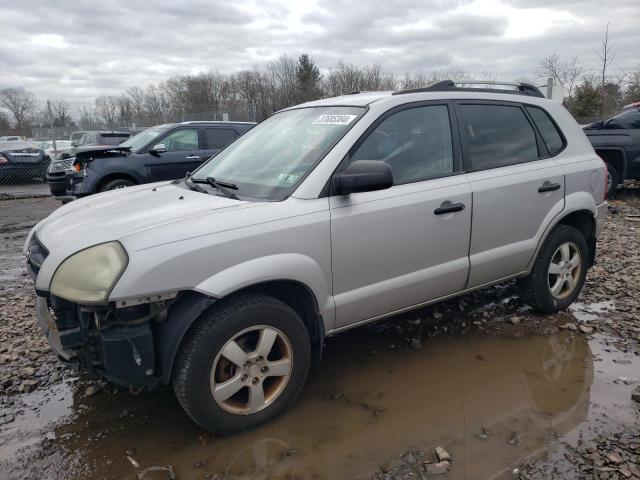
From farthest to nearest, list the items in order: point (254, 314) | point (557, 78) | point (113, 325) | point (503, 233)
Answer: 1. point (557, 78)
2. point (503, 233)
3. point (254, 314)
4. point (113, 325)

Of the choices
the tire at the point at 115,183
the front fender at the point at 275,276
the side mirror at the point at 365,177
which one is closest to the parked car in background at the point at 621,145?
the side mirror at the point at 365,177

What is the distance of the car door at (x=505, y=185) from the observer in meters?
3.51

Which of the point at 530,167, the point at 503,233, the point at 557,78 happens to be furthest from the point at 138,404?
the point at 557,78

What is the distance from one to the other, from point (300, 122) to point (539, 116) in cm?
200

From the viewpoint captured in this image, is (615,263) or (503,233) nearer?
(503,233)

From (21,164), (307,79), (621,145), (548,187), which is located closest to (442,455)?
(548,187)

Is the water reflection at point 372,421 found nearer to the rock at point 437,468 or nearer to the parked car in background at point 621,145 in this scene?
the rock at point 437,468

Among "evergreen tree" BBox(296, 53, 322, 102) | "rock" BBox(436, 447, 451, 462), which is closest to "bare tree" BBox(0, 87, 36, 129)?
"evergreen tree" BBox(296, 53, 322, 102)

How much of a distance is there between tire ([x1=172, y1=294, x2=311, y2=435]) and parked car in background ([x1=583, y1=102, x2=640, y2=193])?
8.36 meters

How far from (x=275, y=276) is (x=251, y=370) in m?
0.52

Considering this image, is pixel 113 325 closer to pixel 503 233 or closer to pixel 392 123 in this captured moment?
pixel 392 123

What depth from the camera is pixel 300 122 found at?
→ 3508 millimetres

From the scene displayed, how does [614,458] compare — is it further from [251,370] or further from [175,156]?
[175,156]

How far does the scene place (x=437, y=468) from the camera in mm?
2453
